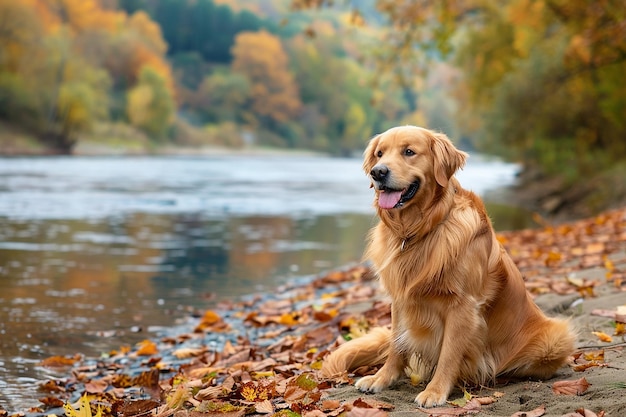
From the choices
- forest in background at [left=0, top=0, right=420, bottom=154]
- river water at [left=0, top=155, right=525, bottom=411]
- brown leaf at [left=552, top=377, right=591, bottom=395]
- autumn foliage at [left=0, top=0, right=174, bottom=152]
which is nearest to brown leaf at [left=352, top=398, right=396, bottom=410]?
brown leaf at [left=552, top=377, right=591, bottom=395]

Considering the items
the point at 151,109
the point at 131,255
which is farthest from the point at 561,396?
the point at 151,109

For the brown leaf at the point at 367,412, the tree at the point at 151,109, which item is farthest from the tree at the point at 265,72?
the brown leaf at the point at 367,412

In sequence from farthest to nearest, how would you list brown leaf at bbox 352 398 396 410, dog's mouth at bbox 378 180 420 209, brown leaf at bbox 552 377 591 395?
1. dog's mouth at bbox 378 180 420 209
2. brown leaf at bbox 552 377 591 395
3. brown leaf at bbox 352 398 396 410

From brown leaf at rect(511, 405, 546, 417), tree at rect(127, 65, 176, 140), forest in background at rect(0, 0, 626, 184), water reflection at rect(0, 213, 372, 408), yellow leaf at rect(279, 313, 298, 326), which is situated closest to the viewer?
brown leaf at rect(511, 405, 546, 417)

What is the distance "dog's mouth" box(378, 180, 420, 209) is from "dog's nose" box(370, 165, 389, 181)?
8 cm

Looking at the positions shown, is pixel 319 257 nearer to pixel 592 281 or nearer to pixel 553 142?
pixel 592 281

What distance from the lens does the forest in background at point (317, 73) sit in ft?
67.5

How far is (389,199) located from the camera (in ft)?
14.0

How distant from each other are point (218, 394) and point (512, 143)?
25763 mm

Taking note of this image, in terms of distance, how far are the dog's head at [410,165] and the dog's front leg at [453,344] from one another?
734 millimetres

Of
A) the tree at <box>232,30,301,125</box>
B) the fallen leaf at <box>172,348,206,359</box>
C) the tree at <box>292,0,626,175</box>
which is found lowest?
the fallen leaf at <box>172,348,206,359</box>

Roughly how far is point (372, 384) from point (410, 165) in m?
1.36

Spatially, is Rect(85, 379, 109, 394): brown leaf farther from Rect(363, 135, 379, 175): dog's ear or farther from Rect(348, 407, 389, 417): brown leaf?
Rect(363, 135, 379, 175): dog's ear

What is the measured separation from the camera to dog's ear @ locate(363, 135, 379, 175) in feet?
15.1
